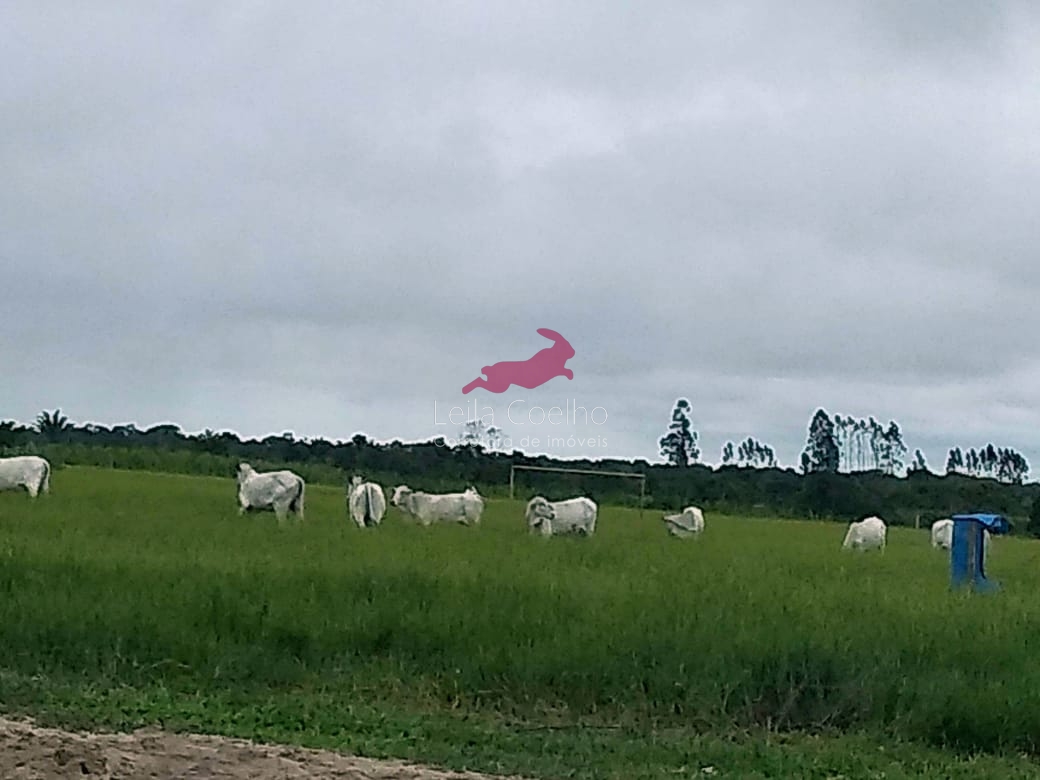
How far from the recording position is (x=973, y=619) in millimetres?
12703

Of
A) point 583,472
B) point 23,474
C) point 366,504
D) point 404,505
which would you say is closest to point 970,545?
point 366,504

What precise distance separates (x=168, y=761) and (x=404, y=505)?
67.1ft

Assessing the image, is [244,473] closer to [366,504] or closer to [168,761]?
[366,504]

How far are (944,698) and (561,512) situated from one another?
15.9 metres

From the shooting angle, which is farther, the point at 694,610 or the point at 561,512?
the point at 561,512

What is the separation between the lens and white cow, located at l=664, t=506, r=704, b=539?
26.9 metres

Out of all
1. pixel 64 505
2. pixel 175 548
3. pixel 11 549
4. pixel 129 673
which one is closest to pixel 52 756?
pixel 129 673

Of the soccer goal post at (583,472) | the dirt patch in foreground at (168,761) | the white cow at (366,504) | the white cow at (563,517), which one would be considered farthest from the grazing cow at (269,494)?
the soccer goal post at (583,472)

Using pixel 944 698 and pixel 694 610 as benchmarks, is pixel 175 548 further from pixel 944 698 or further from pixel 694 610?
pixel 944 698

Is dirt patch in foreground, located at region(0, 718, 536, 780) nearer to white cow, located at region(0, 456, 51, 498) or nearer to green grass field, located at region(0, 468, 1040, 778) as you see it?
green grass field, located at region(0, 468, 1040, 778)

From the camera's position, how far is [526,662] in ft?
35.3

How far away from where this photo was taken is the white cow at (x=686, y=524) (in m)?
26.9

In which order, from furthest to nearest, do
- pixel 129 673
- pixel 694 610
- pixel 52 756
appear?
pixel 694 610 → pixel 129 673 → pixel 52 756

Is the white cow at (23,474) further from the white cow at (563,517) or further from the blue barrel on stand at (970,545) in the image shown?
the blue barrel on stand at (970,545)
